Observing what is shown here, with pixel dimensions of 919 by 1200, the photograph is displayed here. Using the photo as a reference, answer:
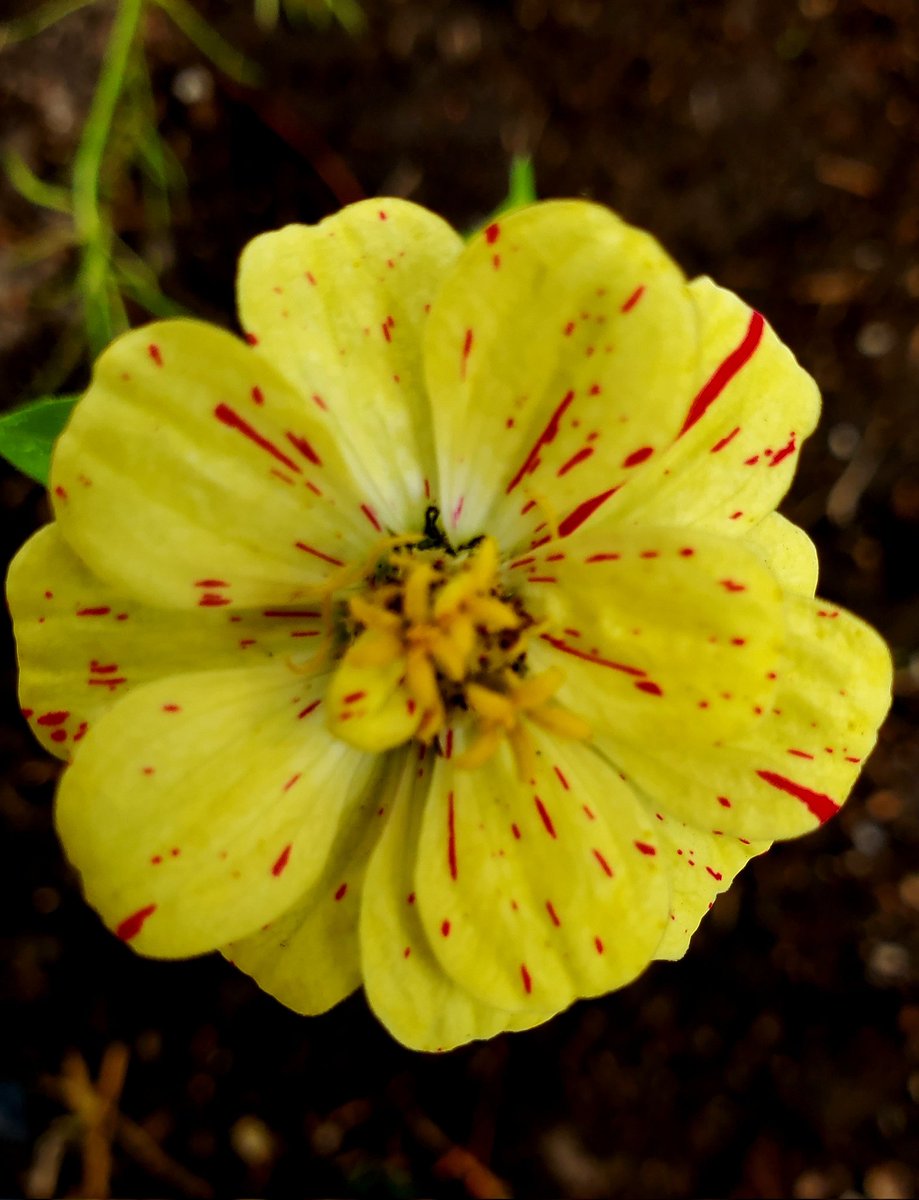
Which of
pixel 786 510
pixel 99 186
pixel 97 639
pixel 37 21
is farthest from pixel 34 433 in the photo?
pixel 786 510

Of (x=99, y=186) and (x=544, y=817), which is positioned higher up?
(x=99, y=186)

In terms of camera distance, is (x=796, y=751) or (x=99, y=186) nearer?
(x=796, y=751)

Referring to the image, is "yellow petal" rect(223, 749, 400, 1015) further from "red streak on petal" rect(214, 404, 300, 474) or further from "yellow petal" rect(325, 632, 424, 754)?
"red streak on petal" rect(214, 404, 300, 474)

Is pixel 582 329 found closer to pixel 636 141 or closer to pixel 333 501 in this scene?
pixel 333 501

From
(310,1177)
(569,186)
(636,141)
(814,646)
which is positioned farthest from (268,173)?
(310,1177)

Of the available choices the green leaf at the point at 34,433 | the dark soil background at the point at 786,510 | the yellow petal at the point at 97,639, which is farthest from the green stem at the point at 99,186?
the yellow petal at the point at 97,639

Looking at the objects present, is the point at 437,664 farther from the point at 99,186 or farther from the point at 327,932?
the point at 99,186
